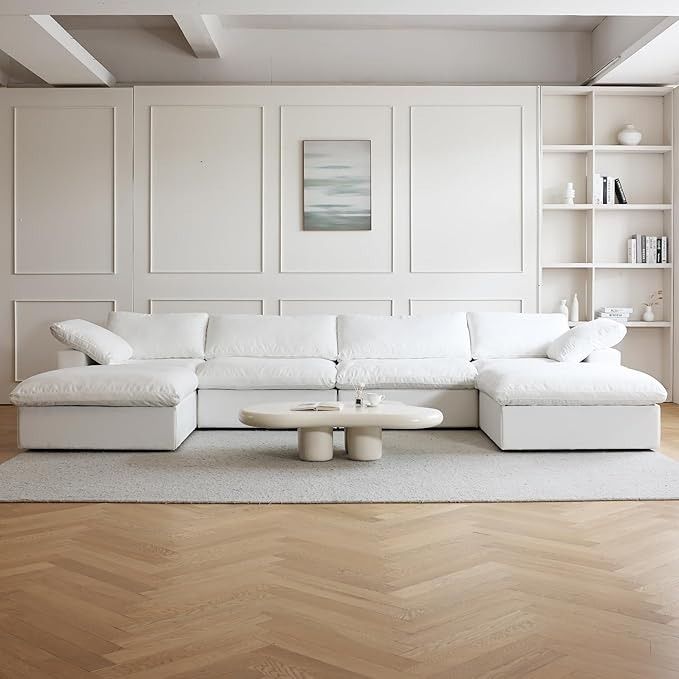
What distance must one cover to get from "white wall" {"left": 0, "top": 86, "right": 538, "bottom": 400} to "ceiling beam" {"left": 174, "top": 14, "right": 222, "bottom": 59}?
0.50 m

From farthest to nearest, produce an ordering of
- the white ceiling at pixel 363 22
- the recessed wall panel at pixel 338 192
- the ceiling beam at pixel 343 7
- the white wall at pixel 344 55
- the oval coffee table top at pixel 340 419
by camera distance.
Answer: the white wall at pixel 344 55 → the recessed wall panel at pixel 338 192 → the white ceiling at pixel 363 22 → the ceiling beam at pixel 343 7 → the oval coffee table top at pixel 340 419

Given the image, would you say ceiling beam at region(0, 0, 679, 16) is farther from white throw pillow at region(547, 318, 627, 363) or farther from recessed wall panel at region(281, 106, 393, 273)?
white throw pillow at region(547, 318, 627, 363)

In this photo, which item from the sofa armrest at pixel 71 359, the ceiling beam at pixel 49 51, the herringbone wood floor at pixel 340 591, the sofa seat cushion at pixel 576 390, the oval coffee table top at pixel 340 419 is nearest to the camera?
the herringbone wood floor at pixel 340 591

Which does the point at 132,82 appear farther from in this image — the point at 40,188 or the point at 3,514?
the point at 3,514

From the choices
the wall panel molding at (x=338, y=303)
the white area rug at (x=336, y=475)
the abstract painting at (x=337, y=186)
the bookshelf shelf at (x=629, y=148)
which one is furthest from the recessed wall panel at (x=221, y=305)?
the bookshelf shelf at (x=629, y=148)

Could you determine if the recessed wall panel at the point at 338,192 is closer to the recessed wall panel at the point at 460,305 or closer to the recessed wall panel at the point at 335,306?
the recessed wall panel at the point at 335,306

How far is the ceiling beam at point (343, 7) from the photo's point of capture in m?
5.12

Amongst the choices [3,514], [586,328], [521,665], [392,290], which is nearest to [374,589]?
[521,665]

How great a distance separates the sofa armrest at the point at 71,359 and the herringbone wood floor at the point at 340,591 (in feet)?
6.33

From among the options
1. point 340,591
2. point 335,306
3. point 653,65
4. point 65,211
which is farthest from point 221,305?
point 340,591

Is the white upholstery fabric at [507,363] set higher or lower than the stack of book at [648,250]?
lower

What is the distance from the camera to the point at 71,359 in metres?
5.34

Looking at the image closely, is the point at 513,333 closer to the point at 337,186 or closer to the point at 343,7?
the point at 337,186

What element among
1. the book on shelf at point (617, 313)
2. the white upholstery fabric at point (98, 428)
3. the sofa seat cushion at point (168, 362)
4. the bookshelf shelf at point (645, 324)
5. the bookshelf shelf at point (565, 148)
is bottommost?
the white upholstery fabric at point (98, 428)
